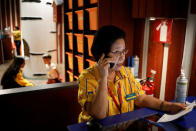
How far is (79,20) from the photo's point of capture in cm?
357

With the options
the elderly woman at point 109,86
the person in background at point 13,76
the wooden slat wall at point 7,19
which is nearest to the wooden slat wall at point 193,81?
the elderly woman at point 109,86

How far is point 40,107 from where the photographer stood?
2.06 m

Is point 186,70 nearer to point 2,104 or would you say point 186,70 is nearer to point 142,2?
point 142,2

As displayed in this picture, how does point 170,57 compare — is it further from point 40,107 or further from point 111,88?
point 40,107

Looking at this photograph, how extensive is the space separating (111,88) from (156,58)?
50.2 inches

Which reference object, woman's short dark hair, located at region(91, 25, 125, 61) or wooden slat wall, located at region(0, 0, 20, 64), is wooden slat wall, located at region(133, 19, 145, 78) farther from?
wooden slat wall, located at region(0, 0, 20, 64)

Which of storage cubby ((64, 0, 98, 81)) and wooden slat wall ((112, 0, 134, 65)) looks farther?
storage cubby ((64, 0, 98, 81))

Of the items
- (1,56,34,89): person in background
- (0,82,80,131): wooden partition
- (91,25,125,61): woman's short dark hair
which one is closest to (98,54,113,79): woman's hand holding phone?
(91,25,125,61): woman's short dark hair

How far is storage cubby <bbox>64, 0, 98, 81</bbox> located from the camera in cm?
317

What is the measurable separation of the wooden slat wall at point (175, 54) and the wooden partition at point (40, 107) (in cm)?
118

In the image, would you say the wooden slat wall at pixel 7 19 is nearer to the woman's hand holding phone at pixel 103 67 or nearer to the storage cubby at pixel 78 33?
the storage cubby at pixel 78 33

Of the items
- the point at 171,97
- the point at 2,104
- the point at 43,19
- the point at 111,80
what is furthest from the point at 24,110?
the point at 43,19

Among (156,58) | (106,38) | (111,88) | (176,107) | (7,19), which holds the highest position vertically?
(7,19)

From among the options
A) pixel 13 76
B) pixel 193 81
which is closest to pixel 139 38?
pixel 193 81
